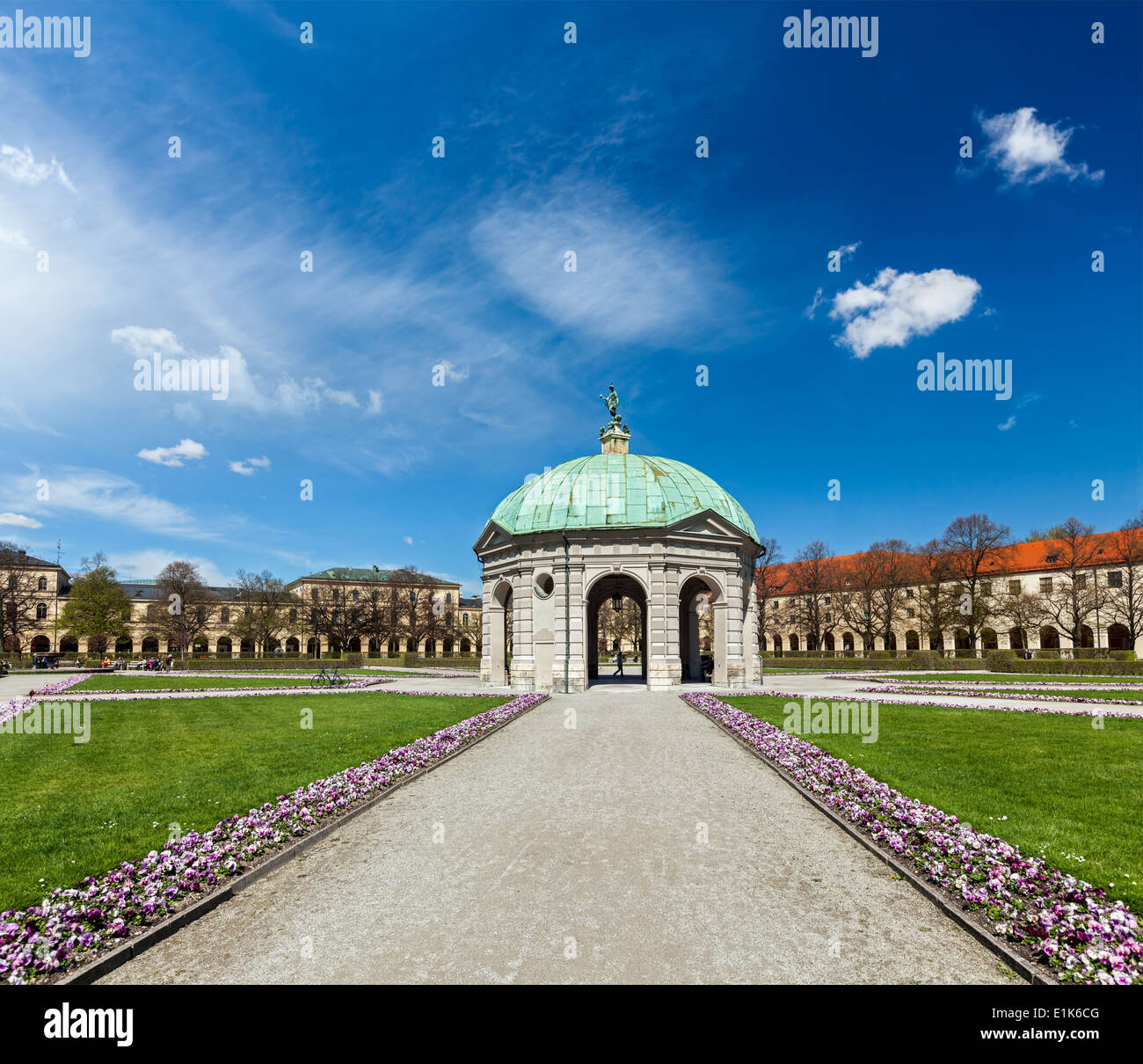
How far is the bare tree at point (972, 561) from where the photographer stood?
2487 inches

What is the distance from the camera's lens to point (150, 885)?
689cm

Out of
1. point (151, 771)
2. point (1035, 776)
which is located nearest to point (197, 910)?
point (151, 771)

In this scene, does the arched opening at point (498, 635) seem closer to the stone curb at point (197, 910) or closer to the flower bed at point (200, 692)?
the flower bed at point (200, 692)

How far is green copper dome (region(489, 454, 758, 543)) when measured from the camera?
3378cm

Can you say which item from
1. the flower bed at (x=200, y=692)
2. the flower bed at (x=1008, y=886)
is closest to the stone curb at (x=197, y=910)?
the flower bed at (x=1008, y=886)

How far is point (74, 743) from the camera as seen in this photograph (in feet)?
56.5

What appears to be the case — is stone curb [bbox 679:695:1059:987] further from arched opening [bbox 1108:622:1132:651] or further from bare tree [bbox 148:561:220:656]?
arched opening [bbox 1108:622:1132:651]

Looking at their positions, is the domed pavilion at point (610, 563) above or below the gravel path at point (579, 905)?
above

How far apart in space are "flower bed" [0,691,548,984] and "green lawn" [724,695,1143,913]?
9617mm

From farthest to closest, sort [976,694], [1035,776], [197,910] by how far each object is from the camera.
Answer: [976,694], [1035,776], [197,910]

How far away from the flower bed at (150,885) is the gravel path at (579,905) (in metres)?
0.41

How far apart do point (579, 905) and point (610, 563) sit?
26.5 metres

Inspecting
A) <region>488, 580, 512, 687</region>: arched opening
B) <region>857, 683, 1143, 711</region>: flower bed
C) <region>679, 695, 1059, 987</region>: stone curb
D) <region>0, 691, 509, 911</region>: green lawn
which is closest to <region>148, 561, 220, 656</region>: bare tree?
<region>488, 580, 512, 687</region>: arched opening

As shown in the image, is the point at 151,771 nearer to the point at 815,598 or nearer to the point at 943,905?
the point at 943,905
